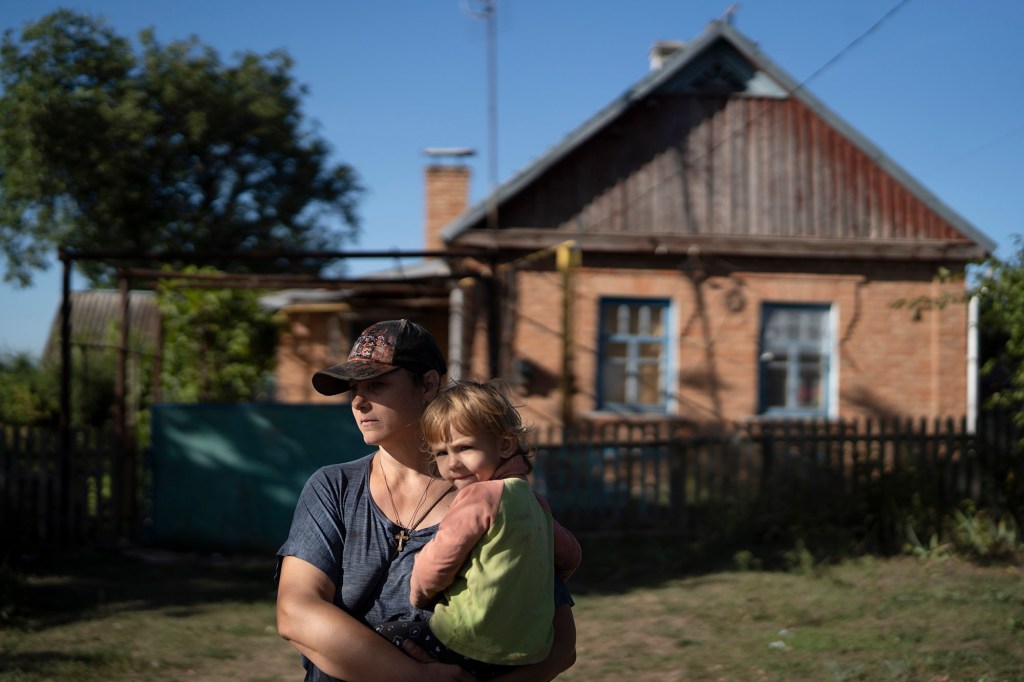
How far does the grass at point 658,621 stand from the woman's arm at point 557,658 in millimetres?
3573

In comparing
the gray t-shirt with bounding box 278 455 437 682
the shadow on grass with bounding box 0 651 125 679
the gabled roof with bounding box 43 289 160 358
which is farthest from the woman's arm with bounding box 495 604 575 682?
the gabled roof with bounding box 43 289 160 358

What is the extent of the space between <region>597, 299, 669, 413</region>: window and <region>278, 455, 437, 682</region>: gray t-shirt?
11769mm

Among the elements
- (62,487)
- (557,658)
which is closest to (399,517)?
(557,658)

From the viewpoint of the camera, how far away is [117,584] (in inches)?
340

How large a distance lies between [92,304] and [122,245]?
2.59 m

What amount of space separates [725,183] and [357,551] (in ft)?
41.9

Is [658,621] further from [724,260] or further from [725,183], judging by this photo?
[725,183]

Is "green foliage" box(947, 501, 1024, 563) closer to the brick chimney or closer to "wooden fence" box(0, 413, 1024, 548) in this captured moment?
"wooden fence" box(0, 413, 1024, 548)

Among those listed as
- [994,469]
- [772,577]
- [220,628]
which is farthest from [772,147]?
[220,628]

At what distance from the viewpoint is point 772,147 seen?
1456 cm

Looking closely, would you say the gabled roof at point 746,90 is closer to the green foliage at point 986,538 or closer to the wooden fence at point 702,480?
the wooden fence at point 702,480

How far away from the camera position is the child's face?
7.81 ft

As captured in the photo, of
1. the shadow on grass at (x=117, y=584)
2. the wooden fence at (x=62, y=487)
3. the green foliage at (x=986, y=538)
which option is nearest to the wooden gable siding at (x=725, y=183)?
the green foliage at (x=986, y=538)

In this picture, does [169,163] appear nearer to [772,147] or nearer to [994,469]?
[772,147]
